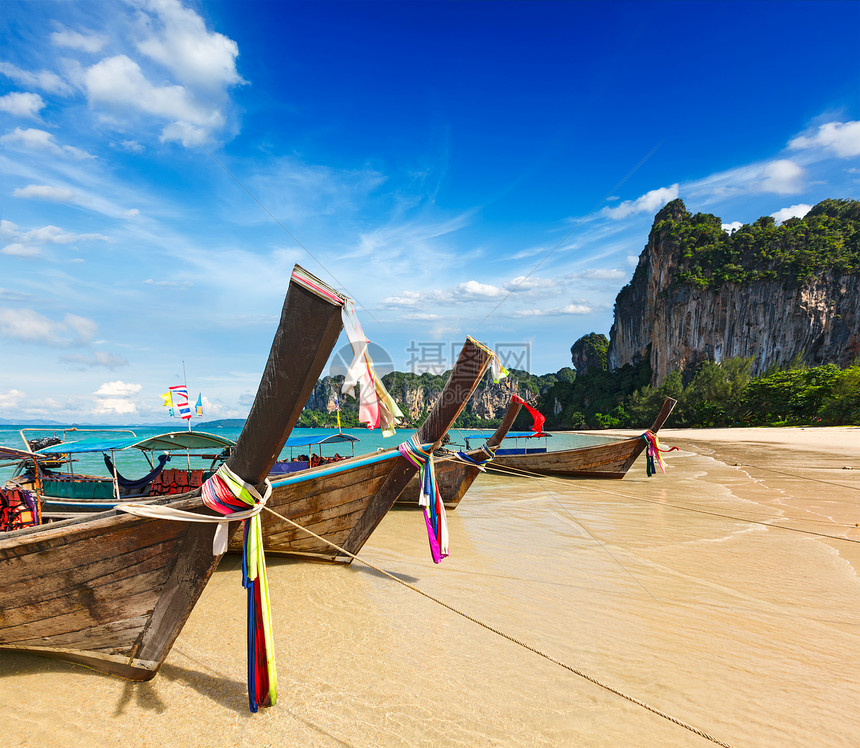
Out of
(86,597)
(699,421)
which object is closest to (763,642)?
(86,597)

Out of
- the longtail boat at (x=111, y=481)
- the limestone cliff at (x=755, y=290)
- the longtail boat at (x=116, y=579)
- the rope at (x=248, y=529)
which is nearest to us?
the rope at (x=248, y=529)

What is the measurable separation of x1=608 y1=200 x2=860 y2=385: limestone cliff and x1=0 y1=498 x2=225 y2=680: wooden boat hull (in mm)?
64694

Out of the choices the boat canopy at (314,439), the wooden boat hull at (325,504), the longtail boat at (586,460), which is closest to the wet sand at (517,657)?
the wooden boat hull at (325,504)

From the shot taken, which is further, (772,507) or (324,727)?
(772,507)

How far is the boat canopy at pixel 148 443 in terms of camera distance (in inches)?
374

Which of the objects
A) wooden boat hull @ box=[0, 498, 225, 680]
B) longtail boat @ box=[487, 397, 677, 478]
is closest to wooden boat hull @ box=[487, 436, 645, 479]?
longtail boat @ box=[487, 397, 677, 478]

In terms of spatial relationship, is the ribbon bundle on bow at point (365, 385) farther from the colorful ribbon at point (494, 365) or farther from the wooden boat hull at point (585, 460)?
the wooden boat hull at point (585, 460)

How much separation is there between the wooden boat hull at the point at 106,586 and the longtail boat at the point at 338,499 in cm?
237

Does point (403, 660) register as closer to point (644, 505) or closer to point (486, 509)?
point (486, 509)

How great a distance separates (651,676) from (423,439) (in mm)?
3249

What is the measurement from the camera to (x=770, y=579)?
240 inches

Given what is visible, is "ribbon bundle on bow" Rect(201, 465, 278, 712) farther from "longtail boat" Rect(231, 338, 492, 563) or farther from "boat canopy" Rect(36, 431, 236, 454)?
"boat canopy" Rect(36, 431, 236, 454)

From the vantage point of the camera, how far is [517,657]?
4.28 metres

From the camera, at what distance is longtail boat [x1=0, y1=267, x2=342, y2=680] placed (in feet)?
10.3
